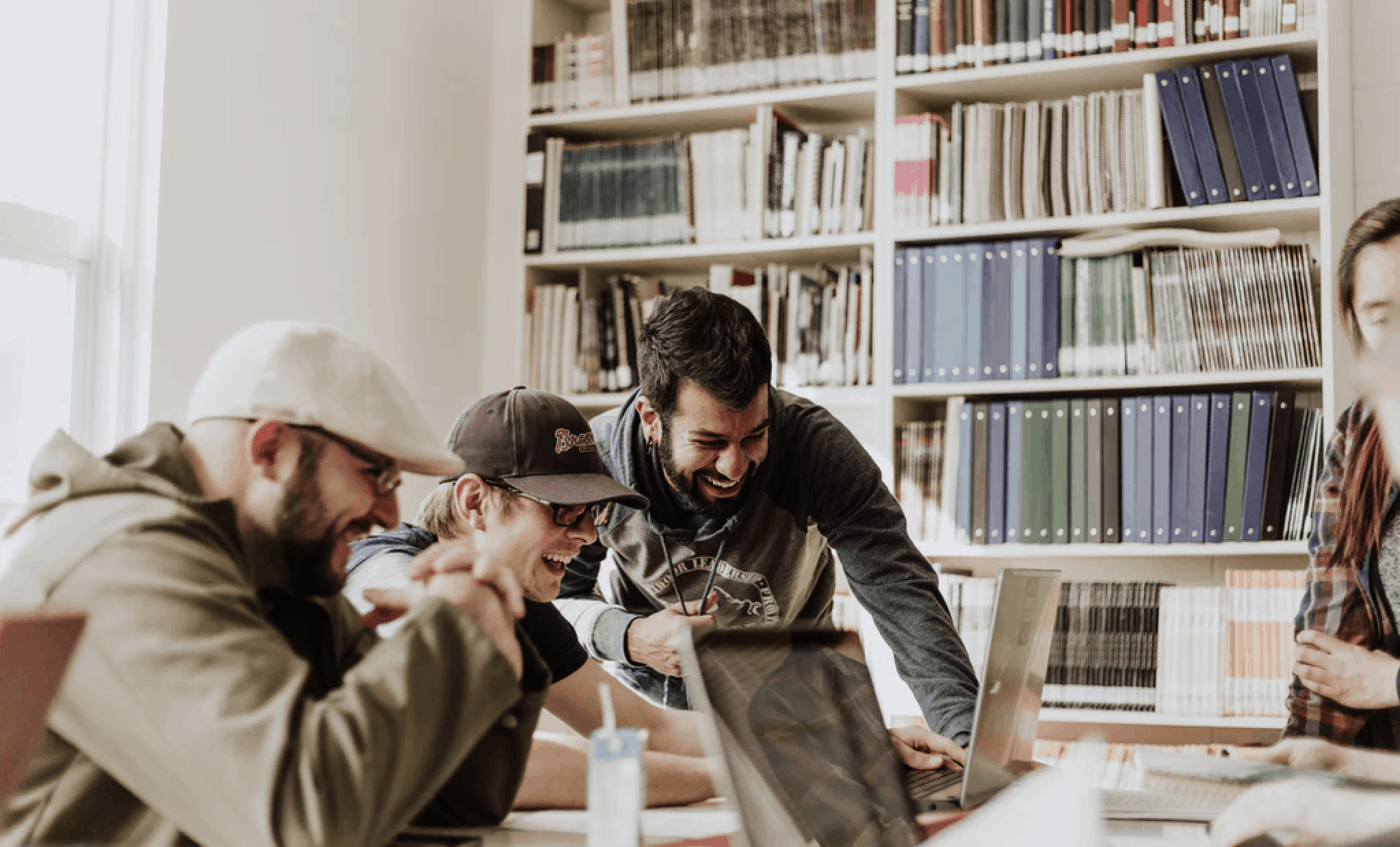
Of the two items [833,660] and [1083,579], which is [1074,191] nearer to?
[1083,579]

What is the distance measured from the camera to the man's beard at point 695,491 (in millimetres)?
2162

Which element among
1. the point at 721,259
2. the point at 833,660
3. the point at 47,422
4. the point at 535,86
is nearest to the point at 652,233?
the point at 721,259

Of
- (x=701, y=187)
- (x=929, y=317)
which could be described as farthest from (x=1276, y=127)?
(x=701, y=187)

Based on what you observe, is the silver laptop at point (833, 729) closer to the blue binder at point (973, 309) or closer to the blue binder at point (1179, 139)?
the blue binder at point (973, 309)

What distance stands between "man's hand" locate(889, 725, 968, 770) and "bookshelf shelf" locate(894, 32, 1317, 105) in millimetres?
1966

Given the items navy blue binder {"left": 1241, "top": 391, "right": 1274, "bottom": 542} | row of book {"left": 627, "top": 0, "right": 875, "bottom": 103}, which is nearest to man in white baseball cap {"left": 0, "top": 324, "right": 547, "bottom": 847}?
navy blue binder {"left": 1241, "top": 391, "right": 1274, "bottom": 542}

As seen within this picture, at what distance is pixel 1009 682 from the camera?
154 cm

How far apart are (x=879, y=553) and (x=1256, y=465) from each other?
122 centimetres

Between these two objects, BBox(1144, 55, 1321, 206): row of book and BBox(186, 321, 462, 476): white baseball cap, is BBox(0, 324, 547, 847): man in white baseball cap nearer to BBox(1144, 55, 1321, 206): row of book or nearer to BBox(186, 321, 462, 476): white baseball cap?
BBox(186, 321, 462, 476): white baseball cap

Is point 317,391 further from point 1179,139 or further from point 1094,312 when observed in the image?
point 1179,139

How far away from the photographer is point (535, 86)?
3.75 m

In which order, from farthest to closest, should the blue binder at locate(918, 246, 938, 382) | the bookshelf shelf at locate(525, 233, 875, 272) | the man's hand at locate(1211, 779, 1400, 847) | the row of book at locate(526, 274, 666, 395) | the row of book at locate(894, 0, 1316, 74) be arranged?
the row of book at locate(526, 274, 666, 395) → the bookshelf shelf at locate(525, 233, 875, 272) → the blue binder at locate(918, 246, 938, 382) → the row of book at locate(894, 0, 1316, 74) → the man's hand at locate(1211, 779, 1400, 847)

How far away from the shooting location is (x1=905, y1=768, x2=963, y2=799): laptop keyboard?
4.91 ft

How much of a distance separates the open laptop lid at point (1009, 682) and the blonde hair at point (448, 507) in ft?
2.47
